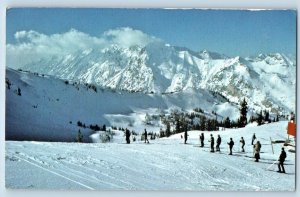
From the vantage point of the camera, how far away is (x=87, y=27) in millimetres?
7027

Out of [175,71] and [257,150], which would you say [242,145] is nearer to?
[257,150]

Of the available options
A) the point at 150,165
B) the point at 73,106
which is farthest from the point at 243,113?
the point at 73,106

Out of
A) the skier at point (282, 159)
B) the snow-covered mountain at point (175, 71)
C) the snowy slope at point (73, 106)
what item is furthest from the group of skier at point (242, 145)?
the snow-covered mountain at point (175, 71)

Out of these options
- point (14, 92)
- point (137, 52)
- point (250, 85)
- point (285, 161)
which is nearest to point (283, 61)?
point (250, 85)

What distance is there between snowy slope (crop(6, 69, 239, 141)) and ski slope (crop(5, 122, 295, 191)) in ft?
0.43

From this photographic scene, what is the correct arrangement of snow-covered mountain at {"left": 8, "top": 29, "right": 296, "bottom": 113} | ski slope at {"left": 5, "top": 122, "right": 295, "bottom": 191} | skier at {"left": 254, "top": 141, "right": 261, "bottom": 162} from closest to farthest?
ski slope at {"left": 5, "top": 122, "right": 295, "bottom": 191} → snow-covered mountain at {"left": 8, "top": 29, "right": 296, "bottom": 113} → skier at {"left": 254, "top": 141, "right": 261, "bottom": 162}

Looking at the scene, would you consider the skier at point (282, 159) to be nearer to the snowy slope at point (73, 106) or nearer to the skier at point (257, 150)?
the skier at point (257, 150)

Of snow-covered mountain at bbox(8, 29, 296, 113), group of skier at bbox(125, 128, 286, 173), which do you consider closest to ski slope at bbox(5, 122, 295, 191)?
group of skier at bbox(125, 128, 286, 173)

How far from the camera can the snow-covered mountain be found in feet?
23.0

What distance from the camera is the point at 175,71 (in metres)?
7.32

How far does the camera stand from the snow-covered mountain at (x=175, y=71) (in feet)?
23.0

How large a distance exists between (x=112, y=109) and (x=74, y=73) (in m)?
0.52

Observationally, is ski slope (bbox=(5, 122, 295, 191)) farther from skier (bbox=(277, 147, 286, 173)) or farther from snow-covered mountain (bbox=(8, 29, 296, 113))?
snow-covered mountain (bbox=(8, 29, 296, 113))

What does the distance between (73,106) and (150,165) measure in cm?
95
